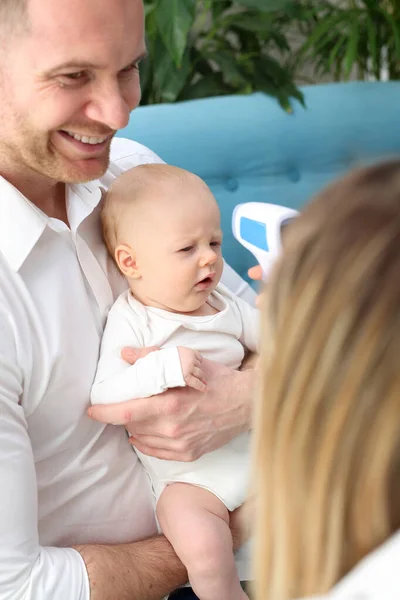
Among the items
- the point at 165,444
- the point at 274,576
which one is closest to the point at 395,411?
the point at 274,576

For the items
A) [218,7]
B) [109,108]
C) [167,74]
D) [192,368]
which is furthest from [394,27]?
[192,368]

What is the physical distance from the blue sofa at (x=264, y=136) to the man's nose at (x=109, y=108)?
0.77 m

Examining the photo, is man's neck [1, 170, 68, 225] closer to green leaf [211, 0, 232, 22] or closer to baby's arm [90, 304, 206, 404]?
baby's arm [90, 304, 206, 404]

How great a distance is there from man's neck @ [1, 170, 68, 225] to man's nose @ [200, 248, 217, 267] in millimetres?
242

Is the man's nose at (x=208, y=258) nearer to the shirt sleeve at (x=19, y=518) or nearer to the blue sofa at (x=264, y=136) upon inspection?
the shirt sleeve at (x=19, y=518)

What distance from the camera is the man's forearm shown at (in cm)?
115

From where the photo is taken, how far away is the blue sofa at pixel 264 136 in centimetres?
206

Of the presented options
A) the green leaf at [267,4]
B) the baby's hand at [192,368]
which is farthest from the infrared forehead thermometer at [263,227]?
the green leaf at [267,4]

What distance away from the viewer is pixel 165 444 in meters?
1.26

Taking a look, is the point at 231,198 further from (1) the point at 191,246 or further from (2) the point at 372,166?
(2) the point at 372,166

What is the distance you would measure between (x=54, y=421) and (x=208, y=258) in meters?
0.38

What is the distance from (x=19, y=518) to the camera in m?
1.09

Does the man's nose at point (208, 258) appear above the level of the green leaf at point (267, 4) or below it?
below

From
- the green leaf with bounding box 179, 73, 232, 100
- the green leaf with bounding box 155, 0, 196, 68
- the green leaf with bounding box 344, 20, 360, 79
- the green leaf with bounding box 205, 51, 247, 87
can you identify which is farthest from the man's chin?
the green leaf with bounding box 344, 20, 360, 79
